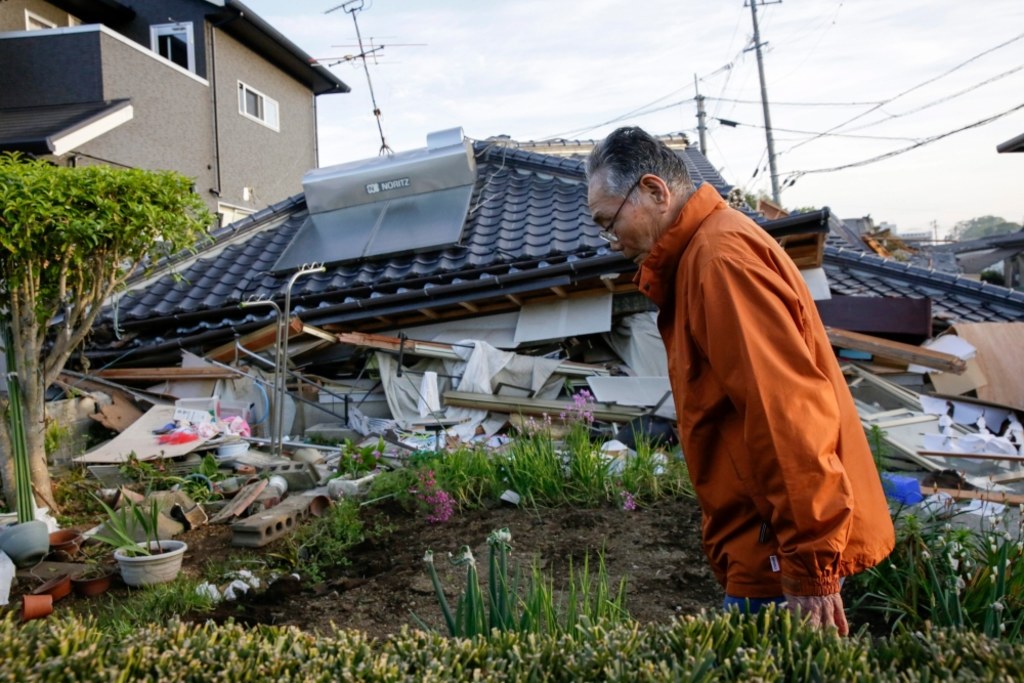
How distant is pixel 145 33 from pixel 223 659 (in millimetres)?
18747

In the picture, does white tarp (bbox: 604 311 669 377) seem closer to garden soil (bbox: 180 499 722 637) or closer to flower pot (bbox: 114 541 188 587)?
garden soil (bbox: 180 499 722 637)

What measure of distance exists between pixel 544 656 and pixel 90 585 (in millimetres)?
3588

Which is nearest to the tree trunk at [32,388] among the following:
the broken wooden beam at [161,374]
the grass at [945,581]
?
the broken wooden beam at [161,374]

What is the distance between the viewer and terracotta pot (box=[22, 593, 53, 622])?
3.68m

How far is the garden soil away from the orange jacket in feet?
4.22

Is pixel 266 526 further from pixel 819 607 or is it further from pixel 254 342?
pixel 254 342

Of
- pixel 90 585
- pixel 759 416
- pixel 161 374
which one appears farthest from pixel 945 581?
pixel 161 374

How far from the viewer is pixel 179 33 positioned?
16.6 m

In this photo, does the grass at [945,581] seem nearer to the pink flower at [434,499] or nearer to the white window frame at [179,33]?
the pink flower at [434,499]

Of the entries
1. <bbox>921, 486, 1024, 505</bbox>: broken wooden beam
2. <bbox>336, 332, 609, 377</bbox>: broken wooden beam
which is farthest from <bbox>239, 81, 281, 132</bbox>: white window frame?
<bbox>921, 486, 1024, 505</bbox>: broken wooden beam

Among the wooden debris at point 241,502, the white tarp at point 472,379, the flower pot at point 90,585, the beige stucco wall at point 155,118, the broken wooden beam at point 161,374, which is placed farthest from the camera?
the beige stucco wall at point 155,118

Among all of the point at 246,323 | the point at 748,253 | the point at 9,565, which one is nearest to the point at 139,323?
the point at 246,323

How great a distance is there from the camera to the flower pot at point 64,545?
4875mm

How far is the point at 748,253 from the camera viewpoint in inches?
72.8
